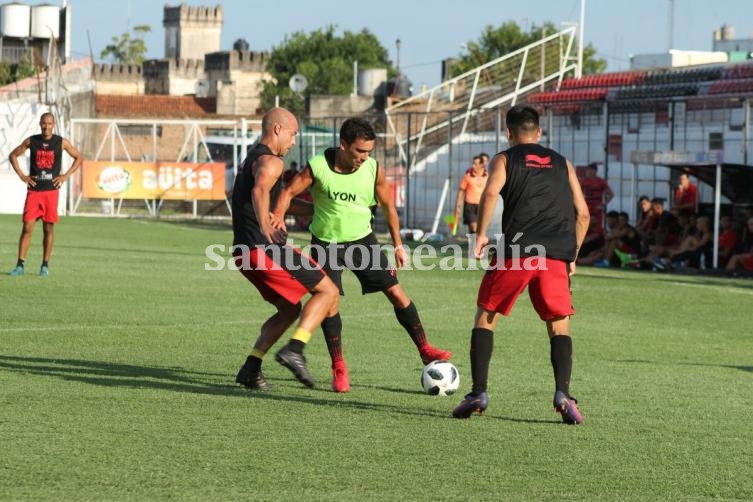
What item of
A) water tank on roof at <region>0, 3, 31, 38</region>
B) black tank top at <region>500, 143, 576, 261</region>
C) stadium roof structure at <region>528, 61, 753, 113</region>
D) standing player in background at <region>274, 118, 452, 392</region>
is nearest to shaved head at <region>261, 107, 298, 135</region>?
standing player in background at <region>274, 118, 452, 392</region>

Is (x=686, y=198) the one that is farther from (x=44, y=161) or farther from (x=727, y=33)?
(x=727, y=33)

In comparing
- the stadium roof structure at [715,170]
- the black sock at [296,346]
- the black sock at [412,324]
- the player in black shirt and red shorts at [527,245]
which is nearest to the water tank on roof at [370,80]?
the stadium roof structure at [715,170]

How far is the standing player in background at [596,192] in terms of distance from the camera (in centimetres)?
2483

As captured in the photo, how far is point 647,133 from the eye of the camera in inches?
1172

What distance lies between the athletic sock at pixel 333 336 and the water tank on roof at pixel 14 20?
79137 millimetres

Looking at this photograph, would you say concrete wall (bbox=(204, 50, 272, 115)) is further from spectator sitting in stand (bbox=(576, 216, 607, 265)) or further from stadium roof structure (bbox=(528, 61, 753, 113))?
spectator sitting in stand (bbox=(576, 216, 607, 265))

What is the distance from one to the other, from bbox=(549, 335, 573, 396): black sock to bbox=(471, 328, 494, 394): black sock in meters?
0.39

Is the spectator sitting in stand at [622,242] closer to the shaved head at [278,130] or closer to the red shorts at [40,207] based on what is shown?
the red shorts at [40,207]

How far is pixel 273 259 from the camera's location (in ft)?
30.4

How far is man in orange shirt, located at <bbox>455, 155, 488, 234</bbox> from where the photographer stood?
2602cm

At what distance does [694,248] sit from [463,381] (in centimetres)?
1361

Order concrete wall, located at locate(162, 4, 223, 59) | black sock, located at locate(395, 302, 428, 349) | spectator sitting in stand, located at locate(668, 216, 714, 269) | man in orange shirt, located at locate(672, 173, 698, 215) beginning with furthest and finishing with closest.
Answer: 1. concrete wall, located at locate(162, 4, 223, 59)
2. man in orange shirt, located at locate(672, 173, 698, 215)
3. spectator sitting in stand, located at locate(668, 216, 714, 269)
4. black sock, located at locate(395, 302, 428, 349)

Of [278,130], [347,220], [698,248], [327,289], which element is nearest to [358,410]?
[327,289]

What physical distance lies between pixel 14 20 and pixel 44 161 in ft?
235
